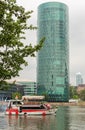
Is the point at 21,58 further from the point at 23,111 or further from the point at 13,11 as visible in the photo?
the point at 23,111

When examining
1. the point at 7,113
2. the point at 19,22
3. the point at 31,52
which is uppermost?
the point at 19,22

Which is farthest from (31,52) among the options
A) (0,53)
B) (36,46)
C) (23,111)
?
(23,111)

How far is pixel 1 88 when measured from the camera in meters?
27.6

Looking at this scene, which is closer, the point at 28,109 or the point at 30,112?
the point at 30,112

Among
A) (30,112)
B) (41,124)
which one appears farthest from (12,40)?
(30,112)

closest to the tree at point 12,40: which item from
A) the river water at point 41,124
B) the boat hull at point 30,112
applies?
the river water at point 41,124

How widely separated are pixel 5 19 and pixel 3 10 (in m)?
0.62

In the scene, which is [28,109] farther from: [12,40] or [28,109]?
[12,40]

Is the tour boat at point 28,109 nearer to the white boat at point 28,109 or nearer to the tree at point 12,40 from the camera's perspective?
the white boat at point 28,109

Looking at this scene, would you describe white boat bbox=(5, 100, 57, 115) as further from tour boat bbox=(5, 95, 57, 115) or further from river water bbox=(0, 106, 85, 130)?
river water bbox=(0, 106, 85, 130)

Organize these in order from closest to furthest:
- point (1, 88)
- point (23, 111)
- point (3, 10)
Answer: point (3, 10) < point (1, 88) < point (23, 111)

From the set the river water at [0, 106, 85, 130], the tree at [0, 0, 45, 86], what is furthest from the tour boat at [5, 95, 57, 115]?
the tree at [0, 0, 45, 86]

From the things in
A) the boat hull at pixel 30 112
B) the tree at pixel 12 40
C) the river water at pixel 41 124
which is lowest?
the river water at pixel 41 124

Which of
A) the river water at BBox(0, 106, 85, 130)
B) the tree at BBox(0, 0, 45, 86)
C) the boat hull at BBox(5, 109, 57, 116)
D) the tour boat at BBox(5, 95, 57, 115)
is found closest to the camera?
the tree at BBox(0, 0, 45, 86)
